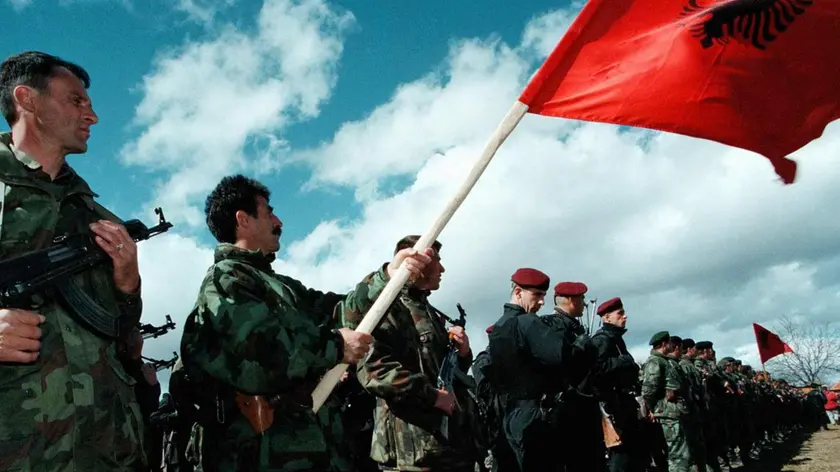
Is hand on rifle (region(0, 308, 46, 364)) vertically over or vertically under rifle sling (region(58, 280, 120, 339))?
under

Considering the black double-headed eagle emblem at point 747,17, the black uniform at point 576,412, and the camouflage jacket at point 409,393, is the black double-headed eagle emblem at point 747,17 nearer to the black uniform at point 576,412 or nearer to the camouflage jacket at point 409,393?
the camouflage jacket at point 409,393

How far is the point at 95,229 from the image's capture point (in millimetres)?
2559

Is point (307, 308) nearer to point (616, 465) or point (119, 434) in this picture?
point (119, 434)

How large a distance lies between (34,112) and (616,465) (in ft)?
23.1

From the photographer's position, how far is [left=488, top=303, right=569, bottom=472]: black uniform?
230 inches

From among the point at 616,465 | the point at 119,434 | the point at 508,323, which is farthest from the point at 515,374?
the point at 119,434

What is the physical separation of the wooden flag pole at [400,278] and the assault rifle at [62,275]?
33.6 inches

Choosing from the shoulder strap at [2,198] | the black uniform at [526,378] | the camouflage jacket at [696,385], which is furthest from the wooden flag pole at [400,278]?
the camouflage jacket at [696,385]

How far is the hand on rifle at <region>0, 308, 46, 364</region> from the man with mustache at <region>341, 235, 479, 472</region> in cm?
241

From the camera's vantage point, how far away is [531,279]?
657 cm

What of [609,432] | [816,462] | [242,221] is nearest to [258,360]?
[242,221]

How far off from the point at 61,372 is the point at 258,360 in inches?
28.0

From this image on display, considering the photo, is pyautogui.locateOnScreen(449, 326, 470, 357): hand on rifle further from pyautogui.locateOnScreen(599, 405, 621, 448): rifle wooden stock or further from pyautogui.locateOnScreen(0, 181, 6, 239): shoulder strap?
pyautogui.locateOnScreen(0, 181, 6, 239): shoulder strap

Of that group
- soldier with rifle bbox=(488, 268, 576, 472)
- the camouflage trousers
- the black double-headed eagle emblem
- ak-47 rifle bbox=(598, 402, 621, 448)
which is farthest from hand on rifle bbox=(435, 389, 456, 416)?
the camouflage trousers
